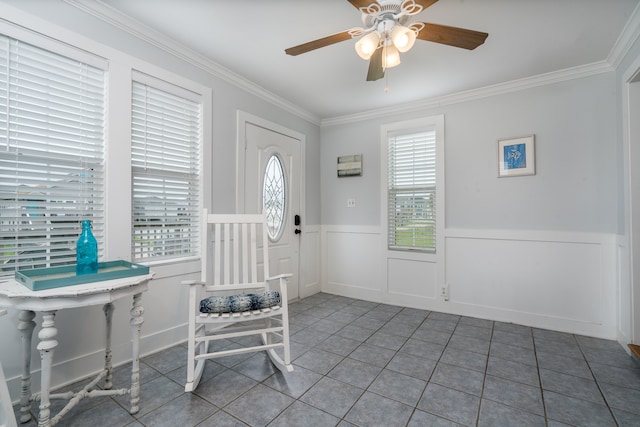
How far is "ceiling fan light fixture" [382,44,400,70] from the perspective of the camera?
1.73 meters

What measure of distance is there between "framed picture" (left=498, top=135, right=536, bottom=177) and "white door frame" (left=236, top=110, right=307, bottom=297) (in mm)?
2235

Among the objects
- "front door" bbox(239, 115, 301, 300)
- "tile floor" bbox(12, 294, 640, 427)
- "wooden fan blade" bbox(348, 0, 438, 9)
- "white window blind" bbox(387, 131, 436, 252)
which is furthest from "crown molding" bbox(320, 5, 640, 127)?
"tile floor" bbox(12, 294, 640, 427)

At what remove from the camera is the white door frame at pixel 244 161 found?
9.59 ft

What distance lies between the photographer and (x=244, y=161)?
2.99 metres

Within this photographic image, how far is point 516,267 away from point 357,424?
92.5 inches

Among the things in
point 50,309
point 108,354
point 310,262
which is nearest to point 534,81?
point 310,262

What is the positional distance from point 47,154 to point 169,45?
3.97 feet

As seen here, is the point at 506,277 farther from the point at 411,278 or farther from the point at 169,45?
the point at 169,45

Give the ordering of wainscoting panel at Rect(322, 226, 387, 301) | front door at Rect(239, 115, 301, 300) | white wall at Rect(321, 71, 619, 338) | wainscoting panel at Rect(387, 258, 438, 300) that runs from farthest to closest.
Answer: wainscoting panel at Rect(322, 226, 387, 301)
wainscoting panel at Rect(387, 258, 438, 300)
front door at Rect(239, 115, 301, 300)
white wall at Rect(321, 71, 619, 338)

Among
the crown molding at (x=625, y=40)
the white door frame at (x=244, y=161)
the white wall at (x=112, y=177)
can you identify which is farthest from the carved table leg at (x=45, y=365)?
the crown molding at (x=625, y=40)

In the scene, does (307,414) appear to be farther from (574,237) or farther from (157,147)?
(574,237)

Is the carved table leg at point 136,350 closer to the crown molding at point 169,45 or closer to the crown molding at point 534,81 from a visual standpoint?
the crown molding at point 169,45

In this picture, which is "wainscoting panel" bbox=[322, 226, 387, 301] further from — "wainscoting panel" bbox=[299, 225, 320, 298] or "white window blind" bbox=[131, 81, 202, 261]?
"white window blind" bbox=[131, 81, 202, 261]

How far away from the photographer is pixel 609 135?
2.57 m
